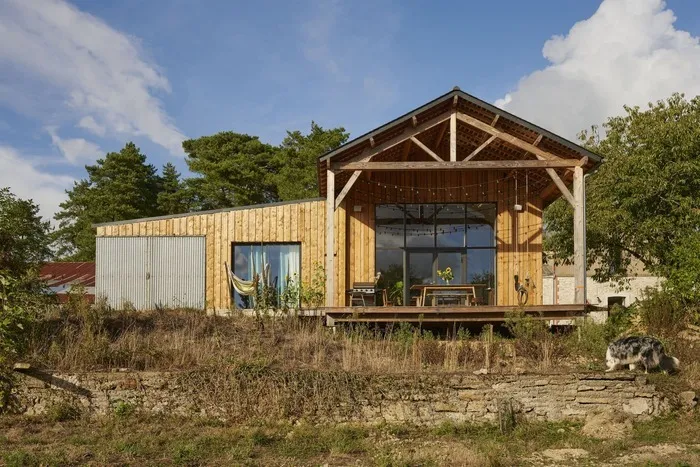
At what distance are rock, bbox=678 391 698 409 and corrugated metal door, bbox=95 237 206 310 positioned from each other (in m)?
11.1

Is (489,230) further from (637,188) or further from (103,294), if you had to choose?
(103,294)

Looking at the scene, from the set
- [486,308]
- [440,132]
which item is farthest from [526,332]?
[440,132]

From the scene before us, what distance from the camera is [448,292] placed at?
1506cm

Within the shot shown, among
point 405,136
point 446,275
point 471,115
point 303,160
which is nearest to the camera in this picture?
point 405,136

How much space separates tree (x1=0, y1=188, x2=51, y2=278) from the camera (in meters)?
10.8

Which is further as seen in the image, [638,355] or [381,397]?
[638,355]

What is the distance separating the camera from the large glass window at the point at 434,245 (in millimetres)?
15938

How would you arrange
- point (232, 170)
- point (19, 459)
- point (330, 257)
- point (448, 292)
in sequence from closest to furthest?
point (19, 459) → point (330, 257) → point (448, 292) → point (232, 170)

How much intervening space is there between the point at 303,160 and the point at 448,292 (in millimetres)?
19530

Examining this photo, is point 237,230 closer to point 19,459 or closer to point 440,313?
point 440,313

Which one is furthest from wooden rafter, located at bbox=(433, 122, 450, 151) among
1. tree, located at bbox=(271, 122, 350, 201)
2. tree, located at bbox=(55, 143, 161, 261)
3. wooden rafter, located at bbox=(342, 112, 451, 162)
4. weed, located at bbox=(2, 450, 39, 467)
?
tree, located at bbox=(55, 143, 161, 261)

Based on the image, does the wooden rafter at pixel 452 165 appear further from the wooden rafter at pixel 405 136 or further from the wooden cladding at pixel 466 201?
the wooden cladding at pixel 466 201

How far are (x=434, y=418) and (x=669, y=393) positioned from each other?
3523mm

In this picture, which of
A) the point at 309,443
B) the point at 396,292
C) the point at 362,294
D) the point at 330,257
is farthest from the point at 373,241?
the point at 309,443
